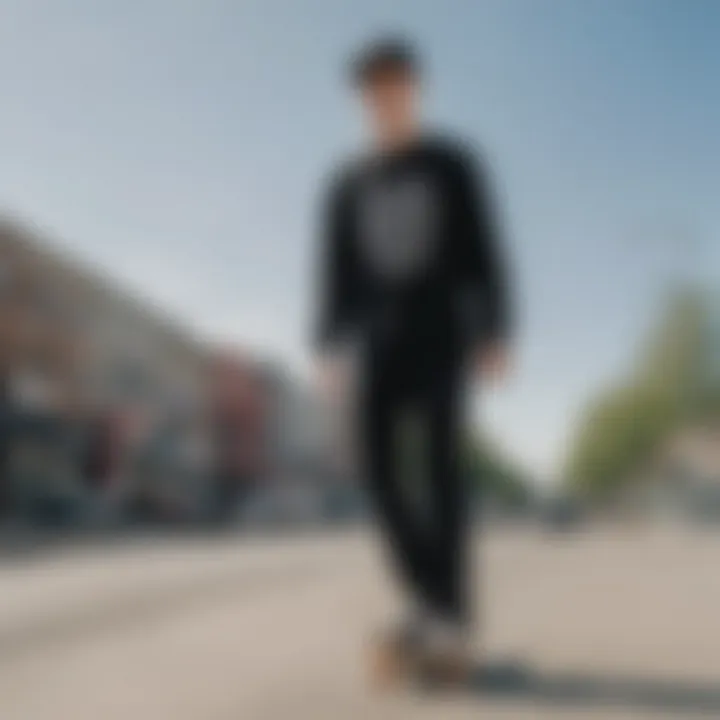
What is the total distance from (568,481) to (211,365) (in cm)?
2481

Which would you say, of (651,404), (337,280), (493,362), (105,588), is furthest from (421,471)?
(651,404)

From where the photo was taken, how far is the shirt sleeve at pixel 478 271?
2.26 meters

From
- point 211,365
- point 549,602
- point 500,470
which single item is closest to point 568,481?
point 500,470

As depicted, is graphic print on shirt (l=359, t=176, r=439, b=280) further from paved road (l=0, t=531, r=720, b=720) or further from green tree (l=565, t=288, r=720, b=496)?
green tree (l=565, t=288, r=720, b=496)

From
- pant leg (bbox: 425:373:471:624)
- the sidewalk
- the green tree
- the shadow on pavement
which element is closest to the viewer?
the shadow on pavement

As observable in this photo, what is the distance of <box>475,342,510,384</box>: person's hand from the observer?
2.24 meters

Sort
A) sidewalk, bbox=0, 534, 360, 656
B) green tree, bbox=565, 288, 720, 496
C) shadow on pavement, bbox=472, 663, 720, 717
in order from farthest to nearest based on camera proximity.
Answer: green tree, bbox=565, 288, 720, 496, sidewalk, bbox=0, 534, 360, 656, shadow on pavement, bbox=472, 663, 720, 717

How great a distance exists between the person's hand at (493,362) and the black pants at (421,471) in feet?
0.18

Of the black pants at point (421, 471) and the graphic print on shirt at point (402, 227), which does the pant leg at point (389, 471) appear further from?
the graphic print on shirt at point (402, 227)

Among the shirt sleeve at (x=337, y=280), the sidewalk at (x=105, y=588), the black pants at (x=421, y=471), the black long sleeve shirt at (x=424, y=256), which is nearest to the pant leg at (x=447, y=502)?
the black pants at (x=421, y=471)

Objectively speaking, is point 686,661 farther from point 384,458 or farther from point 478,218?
point 478,218

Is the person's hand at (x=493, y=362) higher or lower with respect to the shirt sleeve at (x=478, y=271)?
lower

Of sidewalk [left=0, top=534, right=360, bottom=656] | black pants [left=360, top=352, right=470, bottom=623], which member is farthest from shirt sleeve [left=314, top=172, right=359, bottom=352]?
sidewalk [left=0, top=534, right=360, bottom=656]

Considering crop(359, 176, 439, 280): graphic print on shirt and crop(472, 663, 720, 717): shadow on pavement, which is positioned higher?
crop(359, 176, 439, 280): graphic print on shirt
